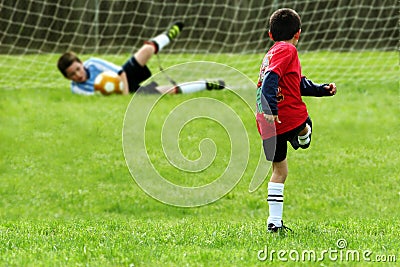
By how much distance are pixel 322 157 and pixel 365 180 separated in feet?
2.42

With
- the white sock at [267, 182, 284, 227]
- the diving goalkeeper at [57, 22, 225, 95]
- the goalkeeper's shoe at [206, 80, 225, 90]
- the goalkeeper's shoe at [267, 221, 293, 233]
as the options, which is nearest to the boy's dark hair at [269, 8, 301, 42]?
the white sock at [267, 182, 284, 227]

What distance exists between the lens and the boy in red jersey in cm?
459

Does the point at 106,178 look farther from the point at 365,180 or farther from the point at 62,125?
the point at 365,180

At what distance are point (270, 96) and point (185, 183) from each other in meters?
4.05

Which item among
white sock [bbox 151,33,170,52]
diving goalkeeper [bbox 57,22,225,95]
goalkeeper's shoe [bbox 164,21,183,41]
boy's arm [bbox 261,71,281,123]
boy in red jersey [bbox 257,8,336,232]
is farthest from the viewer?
goalkeeper's shoe [bbox 164,21,183,41]

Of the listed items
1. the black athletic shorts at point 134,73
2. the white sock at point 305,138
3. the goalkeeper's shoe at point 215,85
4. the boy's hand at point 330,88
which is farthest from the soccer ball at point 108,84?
the boy's hand at point 330,88

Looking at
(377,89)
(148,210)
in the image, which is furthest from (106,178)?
(377,89)

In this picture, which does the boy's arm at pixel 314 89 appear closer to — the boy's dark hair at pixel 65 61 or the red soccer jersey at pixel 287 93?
the red soccer jersey at pixel 287 93

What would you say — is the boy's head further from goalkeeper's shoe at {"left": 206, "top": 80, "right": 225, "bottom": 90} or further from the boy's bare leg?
goalkeeper's shoe at {"left": 206, "top": 80, "right": 225, "bottom": 90}

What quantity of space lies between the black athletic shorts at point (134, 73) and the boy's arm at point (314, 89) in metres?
6.62

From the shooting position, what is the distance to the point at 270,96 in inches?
176

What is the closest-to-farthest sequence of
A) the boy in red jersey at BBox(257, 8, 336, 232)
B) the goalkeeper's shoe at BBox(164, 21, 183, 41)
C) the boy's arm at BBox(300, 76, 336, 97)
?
the boy in red jersey at BBox(257, 8, 336, 232), the boy's arm at BBox(300, 76, 336, 97), the goalkeeper's shoe at BBox(164, 21, 183, 41)

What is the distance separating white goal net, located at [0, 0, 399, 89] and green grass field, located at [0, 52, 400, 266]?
98 centimetres

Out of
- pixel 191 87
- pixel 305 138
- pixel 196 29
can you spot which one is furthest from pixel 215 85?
pixel 305 138
